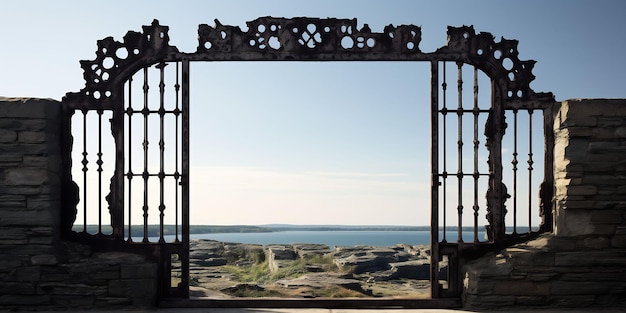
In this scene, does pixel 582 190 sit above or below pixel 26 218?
above

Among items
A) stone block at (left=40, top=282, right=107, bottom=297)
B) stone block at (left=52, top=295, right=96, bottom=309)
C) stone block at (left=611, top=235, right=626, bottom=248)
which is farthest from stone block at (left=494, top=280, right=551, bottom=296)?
stone block at (left=52, top=295, right=96, bottom=309)

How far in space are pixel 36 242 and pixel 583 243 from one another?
689cm

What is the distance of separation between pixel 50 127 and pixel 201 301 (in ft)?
9.69

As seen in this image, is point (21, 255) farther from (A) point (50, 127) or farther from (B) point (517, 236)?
(B) point (517, 236)

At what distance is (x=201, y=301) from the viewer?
7.49 metres

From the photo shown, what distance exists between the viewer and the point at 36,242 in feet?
23.7

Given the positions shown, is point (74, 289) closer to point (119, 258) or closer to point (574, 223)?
point (119, 258)

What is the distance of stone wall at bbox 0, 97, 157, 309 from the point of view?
23.6 ft

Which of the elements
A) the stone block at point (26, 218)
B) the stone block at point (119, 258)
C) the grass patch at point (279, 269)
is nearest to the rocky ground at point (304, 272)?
the grass patch at point (279, 269)

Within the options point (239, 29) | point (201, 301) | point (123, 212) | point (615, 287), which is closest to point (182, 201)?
point (123, 212)

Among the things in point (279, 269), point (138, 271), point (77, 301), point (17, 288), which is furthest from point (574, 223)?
point (17, 288)

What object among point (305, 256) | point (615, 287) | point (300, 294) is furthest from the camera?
point (305, 256)

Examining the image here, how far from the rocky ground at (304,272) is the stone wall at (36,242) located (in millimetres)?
1372

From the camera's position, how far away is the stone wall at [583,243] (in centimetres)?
718
